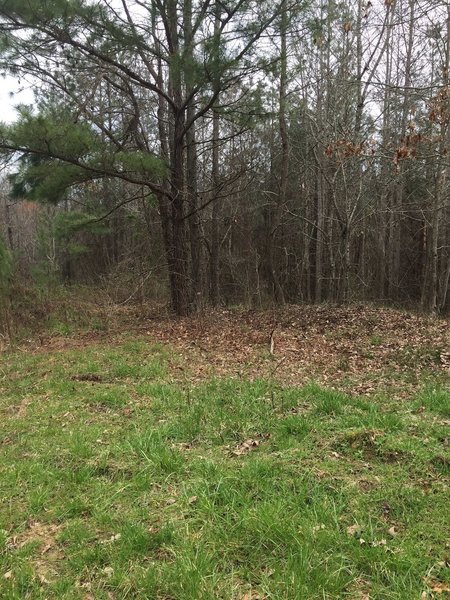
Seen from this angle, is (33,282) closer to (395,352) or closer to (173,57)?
(173,57)

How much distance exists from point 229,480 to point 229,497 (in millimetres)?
184

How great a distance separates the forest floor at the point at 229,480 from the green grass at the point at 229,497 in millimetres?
13

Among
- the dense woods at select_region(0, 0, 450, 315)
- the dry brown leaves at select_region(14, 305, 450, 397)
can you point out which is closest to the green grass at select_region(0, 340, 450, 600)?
the dry brown leaves at select_region(14, 305, 450, 397)

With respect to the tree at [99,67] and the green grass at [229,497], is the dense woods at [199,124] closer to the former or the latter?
the tree at [99,67]

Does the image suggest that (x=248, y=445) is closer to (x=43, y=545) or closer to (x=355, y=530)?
(x=355, y=530)

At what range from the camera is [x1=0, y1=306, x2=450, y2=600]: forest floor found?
8.73ft

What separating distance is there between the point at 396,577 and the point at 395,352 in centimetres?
528

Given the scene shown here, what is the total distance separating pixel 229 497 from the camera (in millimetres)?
3387

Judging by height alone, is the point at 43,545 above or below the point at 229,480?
below

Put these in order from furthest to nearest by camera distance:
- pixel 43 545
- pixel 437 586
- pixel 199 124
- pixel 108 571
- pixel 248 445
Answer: pixel 199 124 → pixel 248 445 → pixel 43 545 → pixel 108 571 → pixel 437 586

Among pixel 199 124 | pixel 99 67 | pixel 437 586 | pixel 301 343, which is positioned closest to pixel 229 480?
pixel 437 586

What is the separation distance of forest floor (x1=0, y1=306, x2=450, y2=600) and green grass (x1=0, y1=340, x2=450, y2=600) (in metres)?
0.01

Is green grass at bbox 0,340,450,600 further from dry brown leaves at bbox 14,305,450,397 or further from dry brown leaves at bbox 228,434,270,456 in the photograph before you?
dry brown leaves at bbox 14,305,450,397

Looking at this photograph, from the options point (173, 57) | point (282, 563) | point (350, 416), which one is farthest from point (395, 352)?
point (173, 57)
